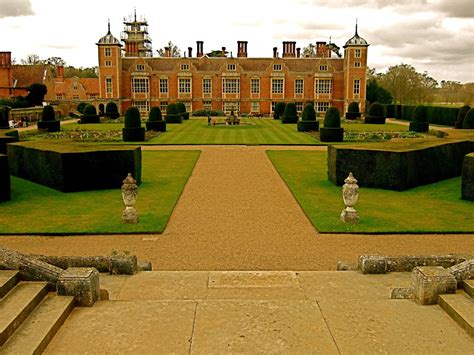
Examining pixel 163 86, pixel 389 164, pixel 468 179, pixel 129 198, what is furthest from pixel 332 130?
pixel 163 86

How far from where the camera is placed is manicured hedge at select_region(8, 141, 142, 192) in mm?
13188

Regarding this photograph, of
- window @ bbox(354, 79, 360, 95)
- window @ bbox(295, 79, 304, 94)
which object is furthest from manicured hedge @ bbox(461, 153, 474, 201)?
window @ bbox(295, 79, 304, 94)

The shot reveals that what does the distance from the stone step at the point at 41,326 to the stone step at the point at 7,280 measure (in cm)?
38

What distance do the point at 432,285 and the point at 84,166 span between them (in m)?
10.3

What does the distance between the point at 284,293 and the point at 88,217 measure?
5930 mm

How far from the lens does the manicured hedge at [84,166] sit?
13188mm

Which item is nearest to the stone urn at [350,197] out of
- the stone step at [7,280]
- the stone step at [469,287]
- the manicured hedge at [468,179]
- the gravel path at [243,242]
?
the gravel path at [243,242]

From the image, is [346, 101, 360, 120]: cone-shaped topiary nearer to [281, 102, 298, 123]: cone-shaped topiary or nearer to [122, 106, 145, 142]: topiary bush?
[281, 102, 298, 123]: cone-shaped topiary

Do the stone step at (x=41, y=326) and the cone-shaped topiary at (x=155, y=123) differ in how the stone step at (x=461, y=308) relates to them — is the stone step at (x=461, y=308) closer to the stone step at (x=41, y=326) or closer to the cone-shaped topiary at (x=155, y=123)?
the stone step at (x=41, y=326)

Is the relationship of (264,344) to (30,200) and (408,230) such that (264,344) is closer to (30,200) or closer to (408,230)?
(408,230)

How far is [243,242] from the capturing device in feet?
29.3

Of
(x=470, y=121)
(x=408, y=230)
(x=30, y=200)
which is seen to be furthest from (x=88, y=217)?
(x=470, y=121)

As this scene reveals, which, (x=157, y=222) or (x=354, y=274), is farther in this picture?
(x=157, y=222)

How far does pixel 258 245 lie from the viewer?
8750 millimetres
